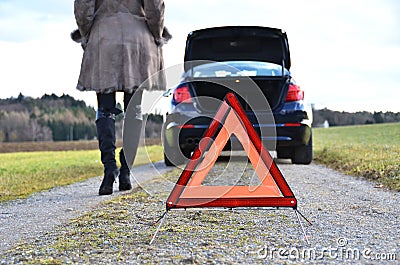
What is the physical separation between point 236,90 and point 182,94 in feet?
3.28

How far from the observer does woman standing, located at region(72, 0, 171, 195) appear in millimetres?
5637

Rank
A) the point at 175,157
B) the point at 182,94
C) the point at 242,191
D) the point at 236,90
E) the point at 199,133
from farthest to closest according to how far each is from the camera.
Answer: the point at 175,157
the point at 182,94
the point at 199,133
the point at 236,90
the point at 242,191

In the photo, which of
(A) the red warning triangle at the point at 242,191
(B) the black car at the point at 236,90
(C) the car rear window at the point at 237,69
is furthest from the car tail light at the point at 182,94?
(A) the red warning triangle at the point at 242,191

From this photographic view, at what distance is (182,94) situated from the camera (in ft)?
25.4

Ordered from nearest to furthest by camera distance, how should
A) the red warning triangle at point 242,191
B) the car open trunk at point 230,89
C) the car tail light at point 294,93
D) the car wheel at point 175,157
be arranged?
the red warning triangle at point 242,191, the car open trunk at point 230,89, the car tail light at point 294,93, the car wheel at point 175,157

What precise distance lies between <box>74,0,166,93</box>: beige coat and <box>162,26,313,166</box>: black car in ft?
4.94

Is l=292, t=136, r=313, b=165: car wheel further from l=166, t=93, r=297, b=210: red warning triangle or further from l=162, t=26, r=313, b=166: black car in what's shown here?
l=166, t=93, r=297, b=210: red warning triangle

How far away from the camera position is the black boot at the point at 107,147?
5.66 m

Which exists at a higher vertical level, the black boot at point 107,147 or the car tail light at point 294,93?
the car tail light at point 294,93

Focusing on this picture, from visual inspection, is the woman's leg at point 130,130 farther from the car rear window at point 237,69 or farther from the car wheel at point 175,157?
the car wheel at point 175,157

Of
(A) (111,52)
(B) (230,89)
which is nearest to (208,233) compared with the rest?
(A) (111,52)

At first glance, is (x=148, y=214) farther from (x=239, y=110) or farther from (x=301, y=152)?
(x=301, y=152)

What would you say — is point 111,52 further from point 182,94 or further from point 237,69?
point 237,69

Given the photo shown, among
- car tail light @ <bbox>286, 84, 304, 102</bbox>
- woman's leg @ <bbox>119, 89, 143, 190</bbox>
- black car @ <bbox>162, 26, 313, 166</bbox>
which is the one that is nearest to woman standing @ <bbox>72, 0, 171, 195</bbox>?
woman's leg @ <bbox>119, 89, 143, 190</bbox>
